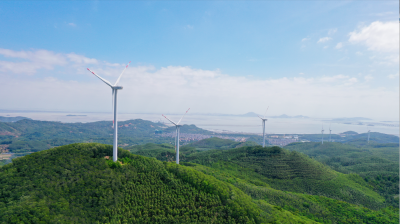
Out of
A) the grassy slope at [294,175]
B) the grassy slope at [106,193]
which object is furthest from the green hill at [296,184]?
the grassy slope at [106,193]

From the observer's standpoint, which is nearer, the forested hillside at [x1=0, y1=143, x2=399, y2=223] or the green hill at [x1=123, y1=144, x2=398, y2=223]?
the forested hillside at [x1=0, y1=143, x2=399, y2=223]

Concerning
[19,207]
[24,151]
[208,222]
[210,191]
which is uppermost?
[19,207]

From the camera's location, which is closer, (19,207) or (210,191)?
(19,207)

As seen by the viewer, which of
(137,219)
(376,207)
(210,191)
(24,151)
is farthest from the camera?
(24,151)

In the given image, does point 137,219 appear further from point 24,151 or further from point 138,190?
point 24,151

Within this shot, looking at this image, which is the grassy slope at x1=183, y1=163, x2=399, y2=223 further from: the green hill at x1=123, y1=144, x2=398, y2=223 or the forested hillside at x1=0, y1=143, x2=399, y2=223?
the forested hillside at x1=0, y1=143, x2=399, y2=223

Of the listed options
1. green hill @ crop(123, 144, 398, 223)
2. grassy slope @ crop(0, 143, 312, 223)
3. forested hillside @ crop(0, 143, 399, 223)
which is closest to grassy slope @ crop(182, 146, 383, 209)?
green hill @ crop(123, 144, 398, 223)

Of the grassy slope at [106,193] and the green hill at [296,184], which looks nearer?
the grassy slope at [106,193]

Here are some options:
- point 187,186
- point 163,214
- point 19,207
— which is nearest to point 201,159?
point 187,186

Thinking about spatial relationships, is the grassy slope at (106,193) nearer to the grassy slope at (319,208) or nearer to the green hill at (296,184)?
the green hill at (296,184)
